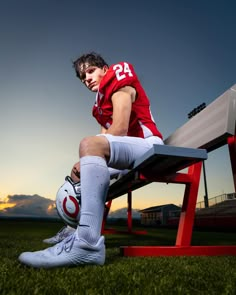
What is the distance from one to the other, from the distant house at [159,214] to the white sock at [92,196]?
42.3m

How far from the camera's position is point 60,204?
1.92 m

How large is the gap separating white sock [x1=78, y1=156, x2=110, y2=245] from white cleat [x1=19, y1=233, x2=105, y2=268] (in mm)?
35

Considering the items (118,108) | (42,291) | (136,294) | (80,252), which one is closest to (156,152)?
(118,108)

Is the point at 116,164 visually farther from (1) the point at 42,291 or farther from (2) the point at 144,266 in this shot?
(1) the point at 42,291

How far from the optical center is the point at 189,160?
6.23 feet

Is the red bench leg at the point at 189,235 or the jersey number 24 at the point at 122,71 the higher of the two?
the jersey number 24 at the point at 122,71

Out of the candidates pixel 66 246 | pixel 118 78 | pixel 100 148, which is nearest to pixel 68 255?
pixel 66 246

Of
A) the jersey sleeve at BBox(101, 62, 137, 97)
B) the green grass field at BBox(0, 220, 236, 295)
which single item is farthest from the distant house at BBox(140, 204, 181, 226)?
the green grass field at BBox(0, 220, 236, 295)

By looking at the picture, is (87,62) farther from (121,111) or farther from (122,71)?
(121,111)

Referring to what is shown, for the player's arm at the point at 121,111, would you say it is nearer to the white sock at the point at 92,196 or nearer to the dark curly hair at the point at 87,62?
the white sock at the point at 92,196

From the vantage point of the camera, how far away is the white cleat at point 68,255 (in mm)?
1504

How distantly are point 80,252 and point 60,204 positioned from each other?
458mm

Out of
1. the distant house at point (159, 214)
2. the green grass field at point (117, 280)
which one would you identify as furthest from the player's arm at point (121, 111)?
the distant house at point (159, 214)

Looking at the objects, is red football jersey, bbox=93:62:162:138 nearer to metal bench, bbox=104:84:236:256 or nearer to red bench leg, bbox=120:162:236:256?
metal bench, bbox=104:84:236:256
